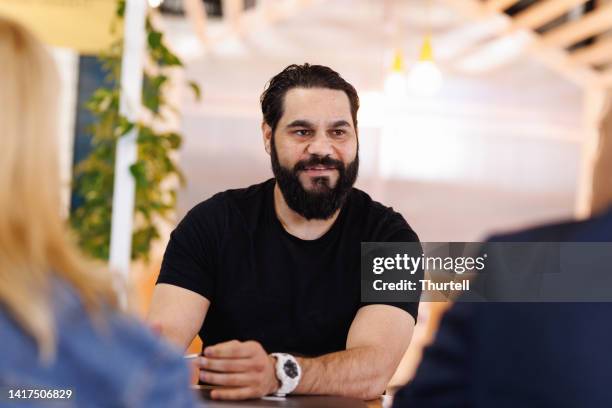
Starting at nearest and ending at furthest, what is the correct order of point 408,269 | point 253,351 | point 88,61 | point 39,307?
point 39,307, point 253,351, point 408,269, point 88,61

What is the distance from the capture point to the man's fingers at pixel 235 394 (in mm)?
1330

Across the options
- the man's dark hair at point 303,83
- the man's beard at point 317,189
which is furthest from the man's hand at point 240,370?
the man's dark hair at point 303,83

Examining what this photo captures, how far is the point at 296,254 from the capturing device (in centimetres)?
181

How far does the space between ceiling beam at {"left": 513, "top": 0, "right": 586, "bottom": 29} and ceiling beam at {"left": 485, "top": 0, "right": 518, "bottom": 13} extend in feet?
0.48

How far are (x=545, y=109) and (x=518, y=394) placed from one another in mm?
6758

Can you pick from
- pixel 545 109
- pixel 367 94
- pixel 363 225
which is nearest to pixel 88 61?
pixel 363 225

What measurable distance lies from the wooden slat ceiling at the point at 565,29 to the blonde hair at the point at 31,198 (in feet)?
15.7

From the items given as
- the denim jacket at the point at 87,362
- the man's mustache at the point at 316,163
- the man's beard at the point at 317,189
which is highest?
the man's mustache at the point at 316,163

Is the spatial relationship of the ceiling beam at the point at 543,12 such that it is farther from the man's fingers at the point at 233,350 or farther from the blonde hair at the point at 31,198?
the blonde hair at the point at 31,198

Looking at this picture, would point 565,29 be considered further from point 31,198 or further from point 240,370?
point 31,198

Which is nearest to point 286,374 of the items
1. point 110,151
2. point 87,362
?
point 87,362

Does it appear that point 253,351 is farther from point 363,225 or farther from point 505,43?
point 505,43

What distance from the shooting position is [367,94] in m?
7.16

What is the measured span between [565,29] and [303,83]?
4704mm
